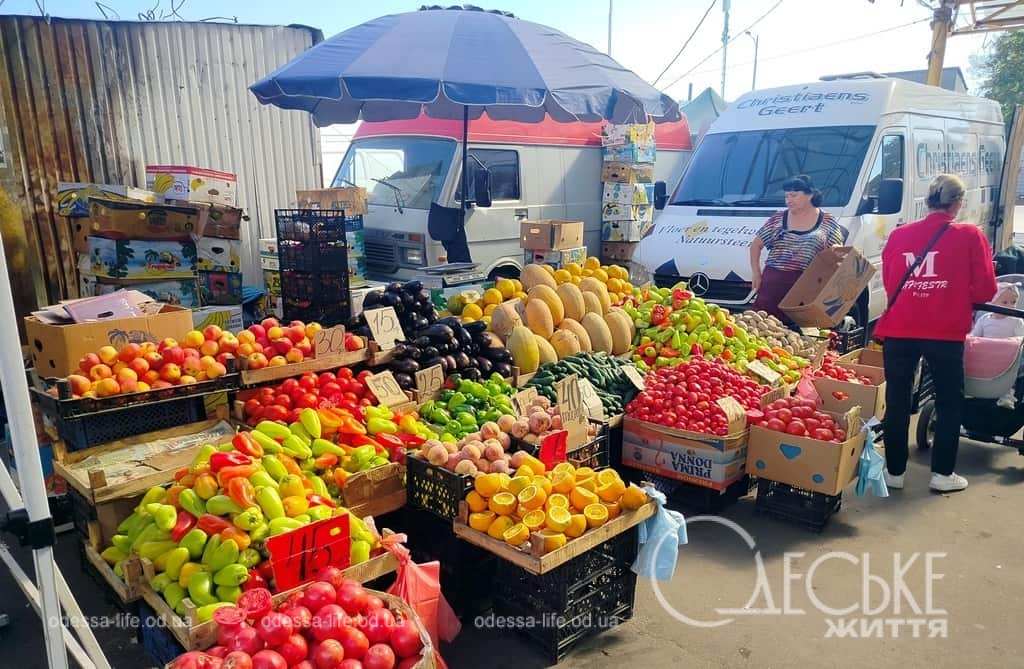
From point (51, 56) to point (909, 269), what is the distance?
25.2 feet

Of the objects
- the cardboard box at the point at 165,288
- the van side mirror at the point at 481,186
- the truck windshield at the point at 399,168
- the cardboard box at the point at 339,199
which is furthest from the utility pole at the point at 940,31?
the cardboard box at the point at 165,288

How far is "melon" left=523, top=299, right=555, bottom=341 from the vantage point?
5.96 meters

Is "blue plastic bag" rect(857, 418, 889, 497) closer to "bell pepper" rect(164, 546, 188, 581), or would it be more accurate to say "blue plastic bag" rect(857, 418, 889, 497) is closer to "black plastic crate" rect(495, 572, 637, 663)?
"black plastic crate" rect(495, 572, 637, 663)

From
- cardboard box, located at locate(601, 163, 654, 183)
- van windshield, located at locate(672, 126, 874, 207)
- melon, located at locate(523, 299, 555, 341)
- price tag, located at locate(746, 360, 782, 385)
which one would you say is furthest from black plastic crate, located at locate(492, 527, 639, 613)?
cardboard box, located at locate(601, 163, 654, 183)

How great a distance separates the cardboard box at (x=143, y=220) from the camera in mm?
6023

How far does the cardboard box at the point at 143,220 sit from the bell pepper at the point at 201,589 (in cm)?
423

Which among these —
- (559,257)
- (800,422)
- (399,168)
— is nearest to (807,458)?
(800,422)

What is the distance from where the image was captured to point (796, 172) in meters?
7.70

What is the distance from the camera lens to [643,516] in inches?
137

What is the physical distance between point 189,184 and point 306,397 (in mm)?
3522

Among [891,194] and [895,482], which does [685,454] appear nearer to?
[895,482]

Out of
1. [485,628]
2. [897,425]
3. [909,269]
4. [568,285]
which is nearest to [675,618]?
[485,628]

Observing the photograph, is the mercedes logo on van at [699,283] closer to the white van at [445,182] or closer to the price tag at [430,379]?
the white van at [445,182]

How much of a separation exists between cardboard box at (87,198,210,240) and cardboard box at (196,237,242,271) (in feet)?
0.45
